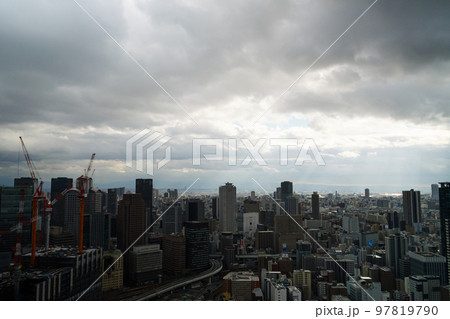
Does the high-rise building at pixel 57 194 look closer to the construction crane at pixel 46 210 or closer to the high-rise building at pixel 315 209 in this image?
the construction crane at pixel 46 210

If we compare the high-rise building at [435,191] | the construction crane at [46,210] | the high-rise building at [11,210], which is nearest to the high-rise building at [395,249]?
the high-rise building at [435,191]

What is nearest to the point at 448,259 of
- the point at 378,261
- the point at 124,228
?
the point at 378,261

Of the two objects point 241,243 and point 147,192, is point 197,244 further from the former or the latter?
point 147,192

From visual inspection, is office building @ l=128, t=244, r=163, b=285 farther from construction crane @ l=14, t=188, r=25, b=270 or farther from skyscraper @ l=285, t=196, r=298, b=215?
skyscraper @ l=285, t=196, r=298, b=215

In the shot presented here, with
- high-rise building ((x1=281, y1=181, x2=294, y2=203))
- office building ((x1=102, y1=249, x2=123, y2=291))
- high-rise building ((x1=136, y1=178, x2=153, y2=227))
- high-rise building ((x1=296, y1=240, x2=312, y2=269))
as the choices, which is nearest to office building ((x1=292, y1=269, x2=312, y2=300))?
high-rise building ((x1=296, y1=240, x2=312, y2=269))

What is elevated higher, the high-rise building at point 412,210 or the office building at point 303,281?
the high-rise building at point 412,210

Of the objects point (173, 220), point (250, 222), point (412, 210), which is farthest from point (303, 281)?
point (173, 220)

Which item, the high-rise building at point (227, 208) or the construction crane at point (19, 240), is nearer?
the construction crane at point (19, 240)
